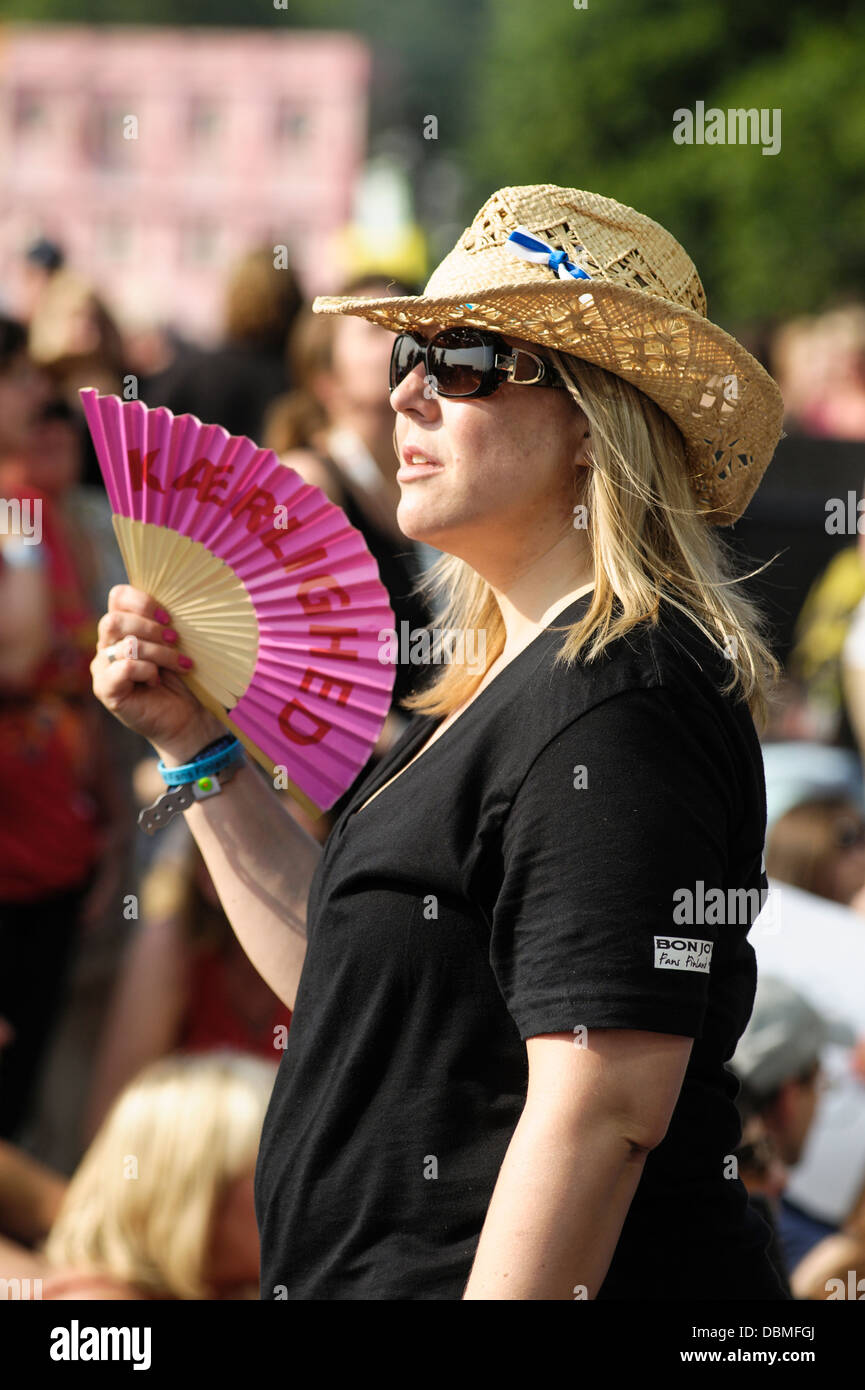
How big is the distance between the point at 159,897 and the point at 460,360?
2.49 meters

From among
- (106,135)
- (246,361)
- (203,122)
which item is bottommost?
(246,361)

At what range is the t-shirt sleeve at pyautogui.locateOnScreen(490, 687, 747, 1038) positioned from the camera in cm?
145

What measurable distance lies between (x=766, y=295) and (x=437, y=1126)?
71.6 ft

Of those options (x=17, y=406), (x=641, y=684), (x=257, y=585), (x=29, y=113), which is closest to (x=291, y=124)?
(x=29, y=113)

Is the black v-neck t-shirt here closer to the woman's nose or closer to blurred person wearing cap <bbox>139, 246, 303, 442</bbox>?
the woman's nose

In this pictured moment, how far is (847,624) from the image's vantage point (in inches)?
163

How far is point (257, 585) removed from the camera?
82.2 inches

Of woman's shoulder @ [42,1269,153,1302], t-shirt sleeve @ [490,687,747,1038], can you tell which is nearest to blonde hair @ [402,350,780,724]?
t-shirt sleeve @ [490,687,747,1038]

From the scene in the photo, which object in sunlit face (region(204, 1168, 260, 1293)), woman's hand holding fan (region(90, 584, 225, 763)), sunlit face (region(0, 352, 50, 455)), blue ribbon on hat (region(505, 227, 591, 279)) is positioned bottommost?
sunlit face (region(204, 1168, 260, 1293))

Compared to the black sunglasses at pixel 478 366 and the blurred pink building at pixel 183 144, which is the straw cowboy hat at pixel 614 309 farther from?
the blurred pink building at pixel 183 144

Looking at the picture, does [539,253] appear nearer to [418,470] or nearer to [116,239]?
[418,470]

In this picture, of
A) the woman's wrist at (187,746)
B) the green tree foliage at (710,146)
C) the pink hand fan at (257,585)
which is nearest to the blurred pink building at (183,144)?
the green tree foliage at (710,146)
